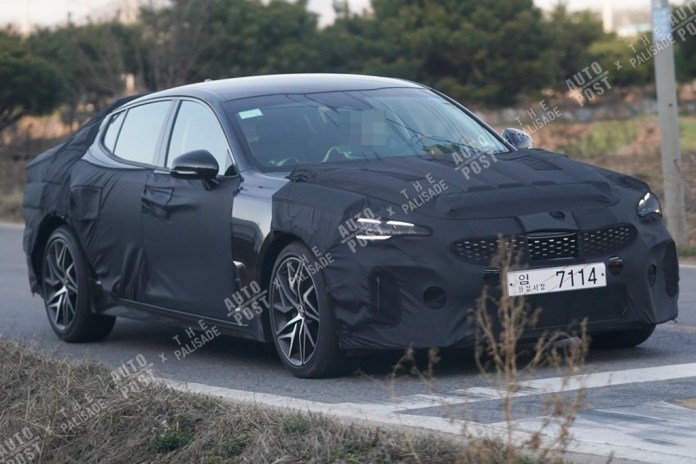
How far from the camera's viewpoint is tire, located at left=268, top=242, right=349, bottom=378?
7.23 meters

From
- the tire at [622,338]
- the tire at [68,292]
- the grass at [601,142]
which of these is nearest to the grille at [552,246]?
the tire at [622,338]

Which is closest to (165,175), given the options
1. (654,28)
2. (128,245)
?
(128,245)

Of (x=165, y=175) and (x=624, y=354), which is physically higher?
(x=165, y=175)

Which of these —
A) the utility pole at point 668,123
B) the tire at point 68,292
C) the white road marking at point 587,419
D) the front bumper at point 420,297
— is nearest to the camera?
the white road marking at point 587,419

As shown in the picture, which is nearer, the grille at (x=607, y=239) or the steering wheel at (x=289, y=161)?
the grille at (x=607, y=239)

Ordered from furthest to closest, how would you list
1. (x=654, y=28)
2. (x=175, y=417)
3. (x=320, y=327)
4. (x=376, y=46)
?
(x=376, y=46)
(x=654, y=28)
(x=320, y=327)
(x=175, y=417)

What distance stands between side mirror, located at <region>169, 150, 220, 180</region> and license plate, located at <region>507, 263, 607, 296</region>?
197 centimetres

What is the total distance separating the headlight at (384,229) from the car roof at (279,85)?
1.85m

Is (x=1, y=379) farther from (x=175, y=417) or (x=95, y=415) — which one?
(x=175, y=417)

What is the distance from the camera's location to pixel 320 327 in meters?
7.23

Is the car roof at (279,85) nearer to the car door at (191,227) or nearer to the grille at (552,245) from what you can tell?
the car door at (191,227)

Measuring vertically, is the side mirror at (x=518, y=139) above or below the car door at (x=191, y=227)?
above

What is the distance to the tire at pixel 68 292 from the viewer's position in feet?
30.9

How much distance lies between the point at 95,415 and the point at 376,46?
3359 centimetres
